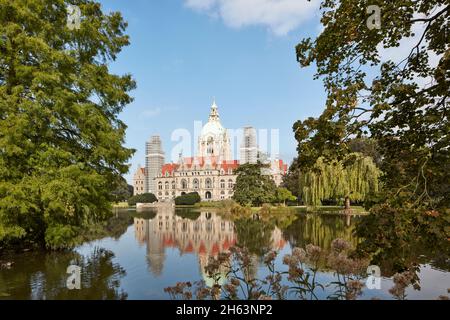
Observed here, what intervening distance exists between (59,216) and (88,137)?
268 centimetres

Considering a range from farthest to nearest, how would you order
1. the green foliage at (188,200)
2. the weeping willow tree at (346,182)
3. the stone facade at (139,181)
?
the stone facade at (139,181) → the green foliage at (188,200) → the weeping willow tree at (346,182)

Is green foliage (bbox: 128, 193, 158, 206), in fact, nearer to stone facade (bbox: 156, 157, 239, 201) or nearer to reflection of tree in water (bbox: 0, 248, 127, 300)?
stone facade (bbox: 156, 157, 239, 201)

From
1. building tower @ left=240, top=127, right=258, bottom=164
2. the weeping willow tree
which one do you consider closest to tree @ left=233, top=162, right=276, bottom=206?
the weeping willow tree

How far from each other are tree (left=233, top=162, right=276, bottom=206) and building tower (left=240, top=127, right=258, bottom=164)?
43804mm

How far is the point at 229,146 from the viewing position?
106m

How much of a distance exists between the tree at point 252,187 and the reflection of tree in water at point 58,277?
3300cm

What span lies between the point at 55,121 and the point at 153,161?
297ft

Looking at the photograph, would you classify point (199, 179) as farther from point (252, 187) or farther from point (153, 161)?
point (252, 187)

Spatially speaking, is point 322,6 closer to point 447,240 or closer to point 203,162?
point 447,240

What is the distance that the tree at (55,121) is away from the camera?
982cm

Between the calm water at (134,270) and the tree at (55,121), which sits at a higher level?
the tree at (55,121)

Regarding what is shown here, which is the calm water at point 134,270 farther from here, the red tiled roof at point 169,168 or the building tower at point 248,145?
the red tiled roof at point 169,168

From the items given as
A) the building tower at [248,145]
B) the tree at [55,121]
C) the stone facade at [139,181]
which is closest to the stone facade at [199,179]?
the building tower at [248,145]

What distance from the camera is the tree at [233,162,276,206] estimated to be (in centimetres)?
4438
